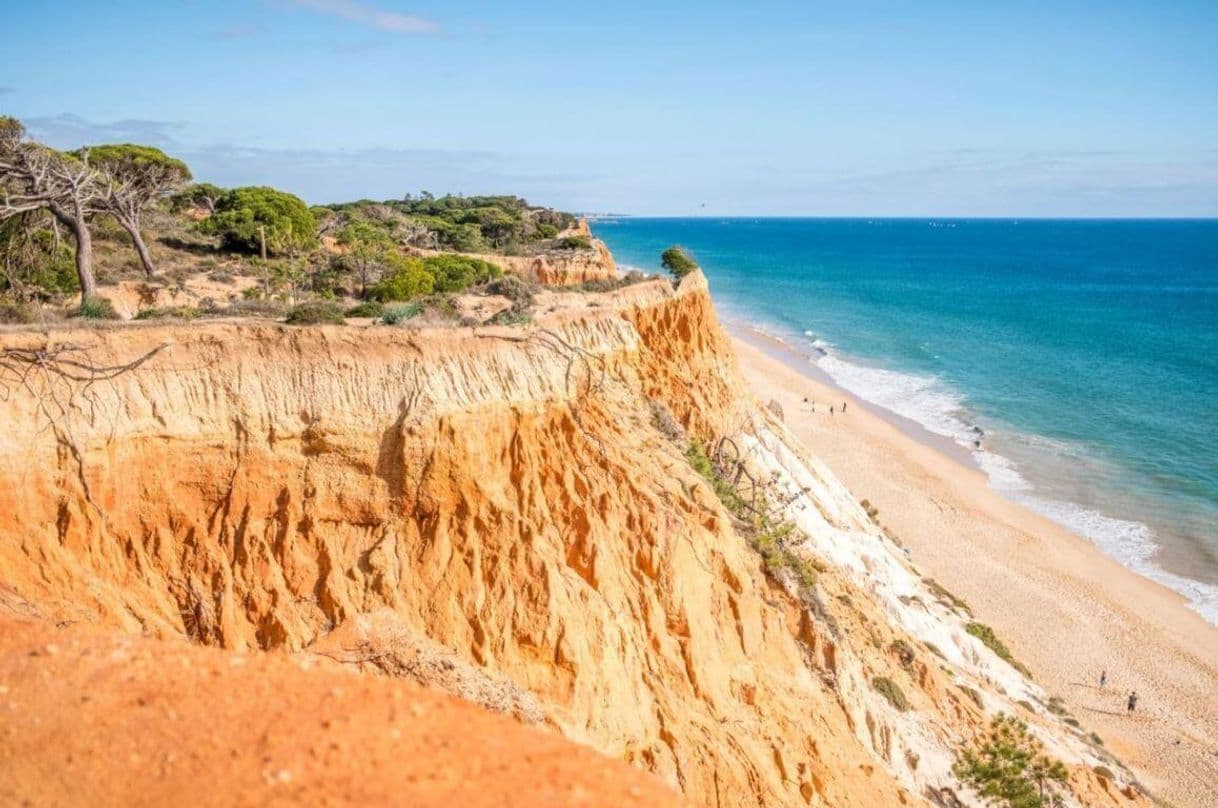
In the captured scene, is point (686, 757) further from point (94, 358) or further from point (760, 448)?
point (760, 448)

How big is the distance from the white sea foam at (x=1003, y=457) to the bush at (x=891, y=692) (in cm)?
2117

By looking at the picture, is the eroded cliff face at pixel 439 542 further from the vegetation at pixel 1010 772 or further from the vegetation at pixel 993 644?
the vegetation at pixel 993 644

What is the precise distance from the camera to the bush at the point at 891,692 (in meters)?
18.6

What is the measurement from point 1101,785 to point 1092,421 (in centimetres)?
3860

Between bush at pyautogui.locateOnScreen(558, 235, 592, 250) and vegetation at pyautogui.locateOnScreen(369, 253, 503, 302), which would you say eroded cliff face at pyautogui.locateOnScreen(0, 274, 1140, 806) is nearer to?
vegetation at pyautogui.locateOnScreen(369, 253, 503, 302)

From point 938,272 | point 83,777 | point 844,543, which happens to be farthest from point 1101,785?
point 938,272

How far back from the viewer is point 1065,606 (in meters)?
32.0

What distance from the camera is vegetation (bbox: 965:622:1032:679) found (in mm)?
26250

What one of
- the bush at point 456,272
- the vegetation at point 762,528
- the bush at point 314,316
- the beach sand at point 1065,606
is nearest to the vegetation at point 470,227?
the bush at point 456,272

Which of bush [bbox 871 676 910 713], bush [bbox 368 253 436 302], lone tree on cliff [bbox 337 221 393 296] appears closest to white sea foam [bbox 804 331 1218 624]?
bush [bbox 871 676 910 713]

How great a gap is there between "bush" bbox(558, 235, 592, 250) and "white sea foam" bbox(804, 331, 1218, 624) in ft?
86.1

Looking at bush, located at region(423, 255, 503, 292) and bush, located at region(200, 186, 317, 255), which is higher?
bush, located at region(200, 186, 317, 255)

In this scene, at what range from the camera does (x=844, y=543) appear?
85.2 ft

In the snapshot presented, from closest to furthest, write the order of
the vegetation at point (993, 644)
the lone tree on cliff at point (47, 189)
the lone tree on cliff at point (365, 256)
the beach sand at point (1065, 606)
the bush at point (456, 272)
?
the lone tree on cliff at point (47, 189) → the beach sand at point (1065, 606) → the vegetation at point (993, 644) → the bush at point (456, 272) → the lone tree on cliff at point (365, 256)
